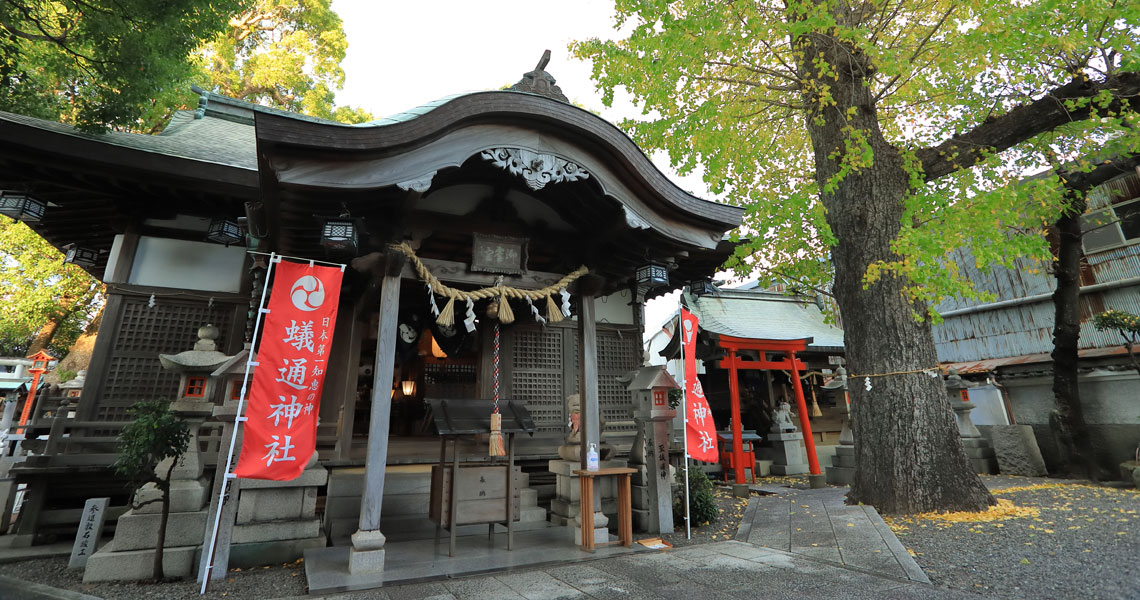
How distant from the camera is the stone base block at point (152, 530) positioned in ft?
16.7

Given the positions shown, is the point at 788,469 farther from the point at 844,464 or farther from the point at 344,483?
the point at 344,483

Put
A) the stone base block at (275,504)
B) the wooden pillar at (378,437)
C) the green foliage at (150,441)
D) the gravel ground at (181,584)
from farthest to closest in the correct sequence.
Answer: the stone base block at (275,504), the wooden pillar at (378,437), the green foliage at (150,441), the gravel ground at (181,584)

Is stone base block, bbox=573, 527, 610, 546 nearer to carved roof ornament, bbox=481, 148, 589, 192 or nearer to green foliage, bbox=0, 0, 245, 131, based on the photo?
carved roof ornament, bbox=481, 148, 589, 192

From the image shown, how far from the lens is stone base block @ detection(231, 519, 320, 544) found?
5594mm

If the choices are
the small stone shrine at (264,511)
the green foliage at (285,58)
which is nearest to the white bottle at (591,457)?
the small stone shrine at (264,511)

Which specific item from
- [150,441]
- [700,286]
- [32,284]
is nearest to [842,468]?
[700,286]

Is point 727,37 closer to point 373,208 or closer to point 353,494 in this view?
point 373,208

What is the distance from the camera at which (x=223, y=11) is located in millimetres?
7492

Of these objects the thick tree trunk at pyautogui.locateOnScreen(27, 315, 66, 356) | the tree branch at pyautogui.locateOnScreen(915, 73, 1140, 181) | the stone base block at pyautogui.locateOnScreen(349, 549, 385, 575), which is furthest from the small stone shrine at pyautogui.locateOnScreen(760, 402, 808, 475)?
the thick tree trunk at pyautogui.locateOnScreen(27, 315, 66, 356)

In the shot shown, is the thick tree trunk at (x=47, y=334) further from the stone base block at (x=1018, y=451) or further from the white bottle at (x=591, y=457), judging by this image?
the stone base block at (x=1018, y=451)

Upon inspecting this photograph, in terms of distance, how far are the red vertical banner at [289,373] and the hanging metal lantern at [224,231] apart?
10.3 ft

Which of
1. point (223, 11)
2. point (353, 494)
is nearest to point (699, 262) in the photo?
point (353, 494)

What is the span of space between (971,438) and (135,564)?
16194 mm

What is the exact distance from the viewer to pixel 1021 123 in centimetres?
711
